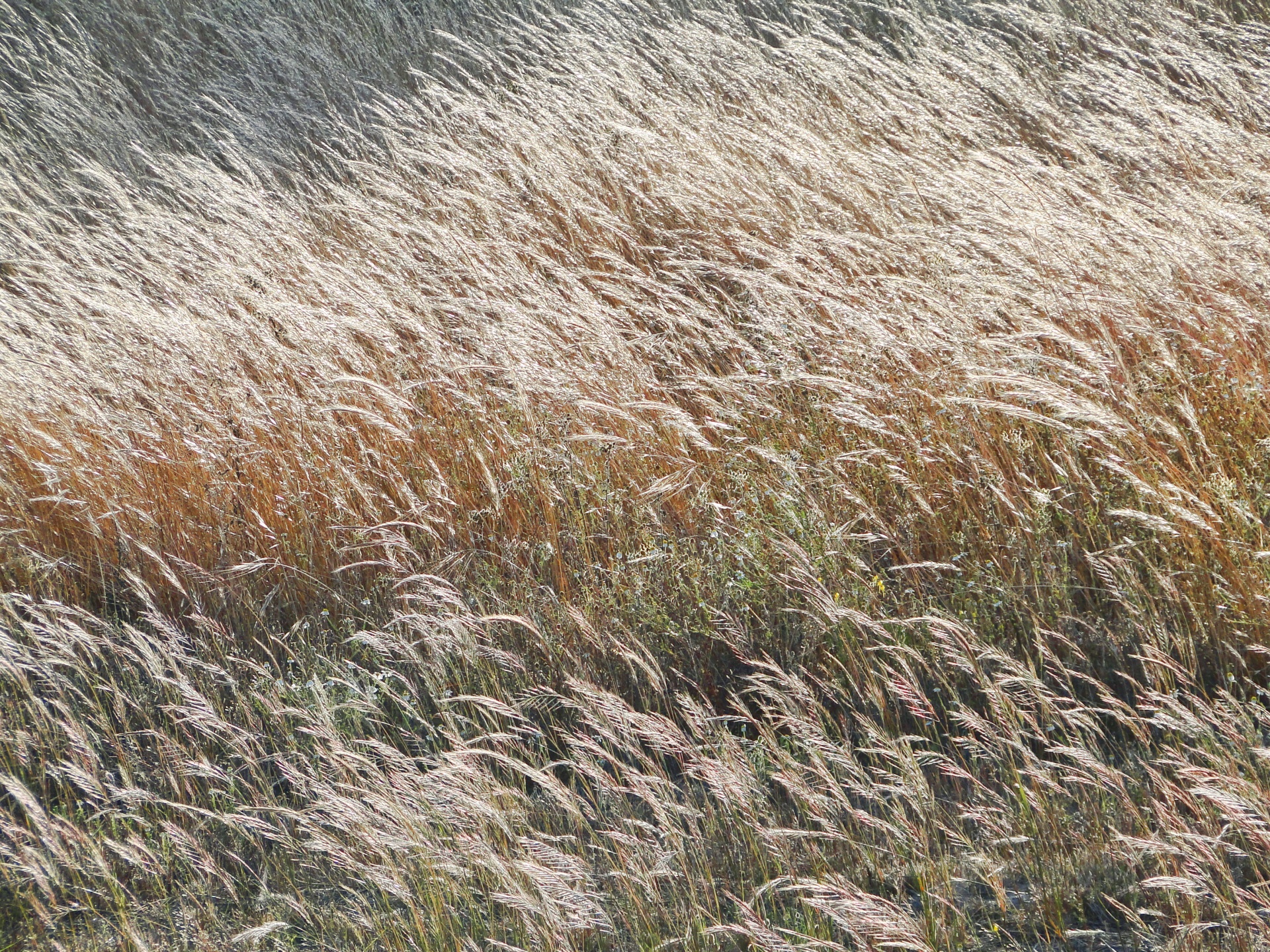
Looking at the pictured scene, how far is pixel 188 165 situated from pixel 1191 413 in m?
6.22

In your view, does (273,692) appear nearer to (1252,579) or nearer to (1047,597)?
(1047,597)

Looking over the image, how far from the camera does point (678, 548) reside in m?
2.83

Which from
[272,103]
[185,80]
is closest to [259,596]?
[272,103]

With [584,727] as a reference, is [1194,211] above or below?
above

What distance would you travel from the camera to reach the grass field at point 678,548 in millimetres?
1987

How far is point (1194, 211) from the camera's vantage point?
345cm

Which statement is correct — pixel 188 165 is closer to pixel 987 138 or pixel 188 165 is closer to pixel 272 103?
pixel 272 103

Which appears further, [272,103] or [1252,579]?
[272,103]

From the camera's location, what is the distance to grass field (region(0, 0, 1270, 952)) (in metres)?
1.99

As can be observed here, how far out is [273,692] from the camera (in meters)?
2.65

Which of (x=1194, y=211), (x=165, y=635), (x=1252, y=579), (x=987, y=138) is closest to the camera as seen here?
(x=1252, y=579)

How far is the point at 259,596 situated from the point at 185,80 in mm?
6133

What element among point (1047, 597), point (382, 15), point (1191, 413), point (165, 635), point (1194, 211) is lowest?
point (165, 635)

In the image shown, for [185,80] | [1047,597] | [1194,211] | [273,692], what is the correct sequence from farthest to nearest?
[185,80] < [1194,211] < [273,692] < [1047,597]
